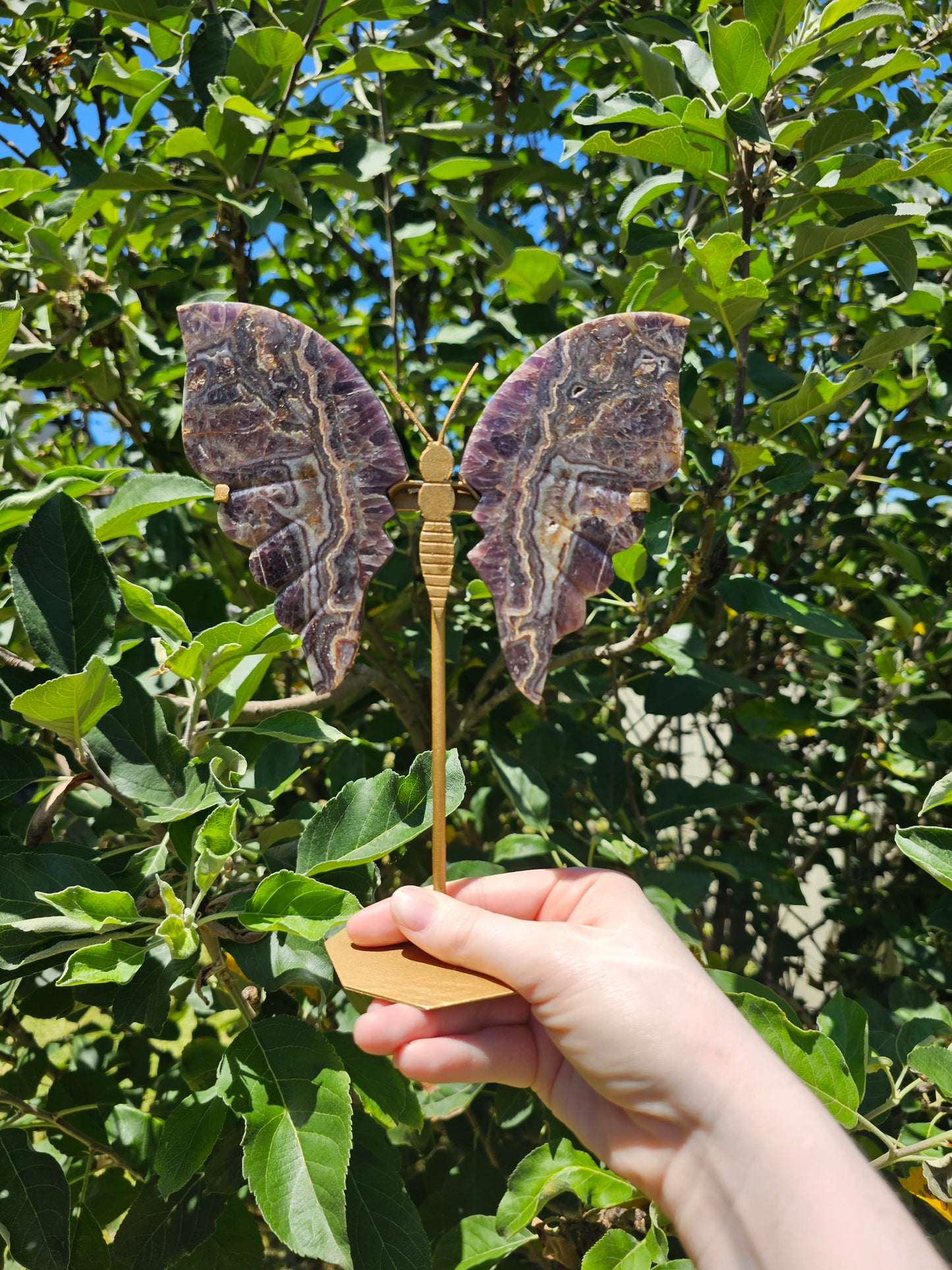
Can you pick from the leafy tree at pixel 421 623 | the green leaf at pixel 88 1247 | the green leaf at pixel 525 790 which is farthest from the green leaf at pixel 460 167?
the green leaf at pixel 88 1247

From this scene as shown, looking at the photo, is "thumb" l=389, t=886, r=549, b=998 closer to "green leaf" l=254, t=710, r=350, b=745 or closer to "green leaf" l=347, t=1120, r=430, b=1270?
"green leaf" l=254, t=710, r=350, b=745

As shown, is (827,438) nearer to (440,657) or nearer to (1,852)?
(440,657)

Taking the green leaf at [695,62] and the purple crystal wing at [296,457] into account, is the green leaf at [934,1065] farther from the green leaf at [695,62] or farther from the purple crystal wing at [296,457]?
the green leaf at [695,62]

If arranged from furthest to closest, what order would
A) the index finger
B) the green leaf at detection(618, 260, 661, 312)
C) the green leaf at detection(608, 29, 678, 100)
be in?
the green leaf at detection(608, 29, 678, 100), the green leaf at detection(618, 260, 661, 312), the index finger

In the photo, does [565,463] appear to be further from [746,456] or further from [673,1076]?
[673,1076]

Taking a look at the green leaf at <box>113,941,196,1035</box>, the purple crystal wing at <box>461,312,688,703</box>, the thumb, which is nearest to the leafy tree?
the green leaf at <box>113,941,196,1035</box>

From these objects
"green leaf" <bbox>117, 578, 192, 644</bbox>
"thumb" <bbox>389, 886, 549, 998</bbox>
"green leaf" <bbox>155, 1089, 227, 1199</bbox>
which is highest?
"green leaf" <bbox>117, 578, 192, 644</bbox>

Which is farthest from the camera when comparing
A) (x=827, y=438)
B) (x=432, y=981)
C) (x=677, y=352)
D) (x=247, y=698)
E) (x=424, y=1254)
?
(x=827, y=438)

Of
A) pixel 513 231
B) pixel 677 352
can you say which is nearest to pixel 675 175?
pixel 513 231
